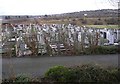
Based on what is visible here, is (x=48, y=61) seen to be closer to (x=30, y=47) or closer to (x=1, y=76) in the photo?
(x=30, y=47)

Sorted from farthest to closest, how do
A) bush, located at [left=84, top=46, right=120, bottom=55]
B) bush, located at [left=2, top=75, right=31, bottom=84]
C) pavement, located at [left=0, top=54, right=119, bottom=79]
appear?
1. bush, located at [left=84, top=46, right=120, bottom=55]
2. pavement, located at [left=0, top=54, right=119, bottom=79]
3. bush, located at [left=2, top=75, right=31, bottom=84]

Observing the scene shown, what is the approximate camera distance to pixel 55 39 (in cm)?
852

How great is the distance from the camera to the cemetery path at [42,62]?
6418 mm

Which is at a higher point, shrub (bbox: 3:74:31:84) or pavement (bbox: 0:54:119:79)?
pavement (bbox: 0:54:119:79)

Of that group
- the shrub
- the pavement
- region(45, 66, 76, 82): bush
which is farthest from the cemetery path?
region(45, 66, 76, 82): bush

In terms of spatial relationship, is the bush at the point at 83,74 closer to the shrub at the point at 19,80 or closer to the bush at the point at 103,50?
the shrub at the point at 19,80

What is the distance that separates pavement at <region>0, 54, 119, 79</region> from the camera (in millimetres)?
6398

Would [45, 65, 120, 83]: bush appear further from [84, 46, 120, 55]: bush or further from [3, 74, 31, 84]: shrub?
[84, 46, 120, 55]: bush

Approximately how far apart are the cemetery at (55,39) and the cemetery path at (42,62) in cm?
43

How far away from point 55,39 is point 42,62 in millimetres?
1313

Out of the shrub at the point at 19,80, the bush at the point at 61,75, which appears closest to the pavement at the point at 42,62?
the shrub at the point at 19,80

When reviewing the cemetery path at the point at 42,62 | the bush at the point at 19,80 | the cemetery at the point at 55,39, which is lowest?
the bush at the point at 19,80

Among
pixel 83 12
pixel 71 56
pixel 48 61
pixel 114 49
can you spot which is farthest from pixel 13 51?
pixel 114 49

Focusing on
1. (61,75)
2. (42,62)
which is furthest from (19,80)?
(42,62)
